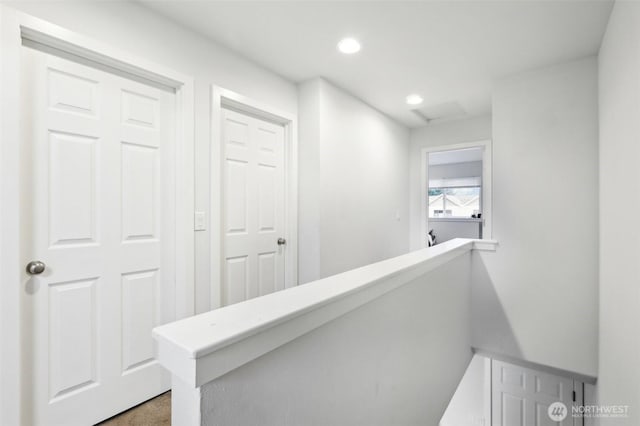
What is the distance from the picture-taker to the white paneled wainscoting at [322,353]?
644mm

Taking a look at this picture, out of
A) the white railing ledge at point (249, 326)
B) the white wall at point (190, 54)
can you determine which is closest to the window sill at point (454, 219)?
the white wall at point (190, 54)

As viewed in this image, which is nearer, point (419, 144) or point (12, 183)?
point (12, 183)

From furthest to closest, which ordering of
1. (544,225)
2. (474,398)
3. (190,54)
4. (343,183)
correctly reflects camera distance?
(474,398), (343,183), (544,225), (190,54)

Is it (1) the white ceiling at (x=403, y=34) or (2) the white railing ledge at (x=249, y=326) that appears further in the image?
(1) the white ceiling at (x=403, y=34)

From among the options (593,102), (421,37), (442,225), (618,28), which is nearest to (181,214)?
(421,37)

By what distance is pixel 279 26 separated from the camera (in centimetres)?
201

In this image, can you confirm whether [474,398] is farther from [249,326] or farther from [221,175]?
[249,326]

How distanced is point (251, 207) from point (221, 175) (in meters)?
0.36

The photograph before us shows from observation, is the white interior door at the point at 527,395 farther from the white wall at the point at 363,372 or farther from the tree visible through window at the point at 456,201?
the tree visible through window at the point at 456,201

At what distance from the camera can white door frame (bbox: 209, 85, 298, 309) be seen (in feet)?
6.86

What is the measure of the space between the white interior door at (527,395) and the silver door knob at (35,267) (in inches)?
156

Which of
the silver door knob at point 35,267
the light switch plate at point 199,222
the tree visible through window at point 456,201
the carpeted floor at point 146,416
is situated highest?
the tree visible through window at point 456,201

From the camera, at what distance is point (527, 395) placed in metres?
3.15

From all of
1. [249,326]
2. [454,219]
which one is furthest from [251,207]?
[454,219]
